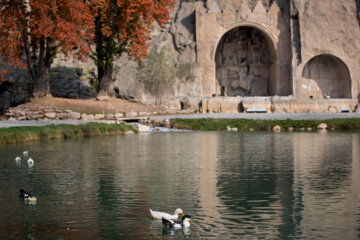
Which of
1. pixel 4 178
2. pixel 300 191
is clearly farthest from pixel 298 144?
pixel 4 178

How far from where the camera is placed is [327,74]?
53.3 metres

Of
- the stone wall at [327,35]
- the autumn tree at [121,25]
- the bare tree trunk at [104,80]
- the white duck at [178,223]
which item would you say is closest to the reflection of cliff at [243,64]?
the stone wall at [327,35]

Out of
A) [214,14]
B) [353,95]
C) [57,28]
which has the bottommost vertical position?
[353,95]

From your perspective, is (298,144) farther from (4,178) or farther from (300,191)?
(4,178)

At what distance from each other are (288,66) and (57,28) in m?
24.7

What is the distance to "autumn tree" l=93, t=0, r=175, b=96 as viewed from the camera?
37.4 m

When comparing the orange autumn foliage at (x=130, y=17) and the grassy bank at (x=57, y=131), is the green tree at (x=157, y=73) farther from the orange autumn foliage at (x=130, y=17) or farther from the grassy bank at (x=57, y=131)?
the grassy bank at (x=57, y=131)

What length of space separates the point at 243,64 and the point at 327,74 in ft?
26.2

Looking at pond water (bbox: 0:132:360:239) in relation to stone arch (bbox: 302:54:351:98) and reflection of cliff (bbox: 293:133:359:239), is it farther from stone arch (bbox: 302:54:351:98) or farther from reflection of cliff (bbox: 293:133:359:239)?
stone arch (bbox: 302:54:351:98)

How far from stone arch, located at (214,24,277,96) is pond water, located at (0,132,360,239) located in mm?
31883

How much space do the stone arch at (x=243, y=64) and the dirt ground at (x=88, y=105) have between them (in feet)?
49.1

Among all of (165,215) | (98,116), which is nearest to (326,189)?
(165,215)

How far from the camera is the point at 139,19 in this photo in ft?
129

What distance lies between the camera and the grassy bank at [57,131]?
85.1 feet
